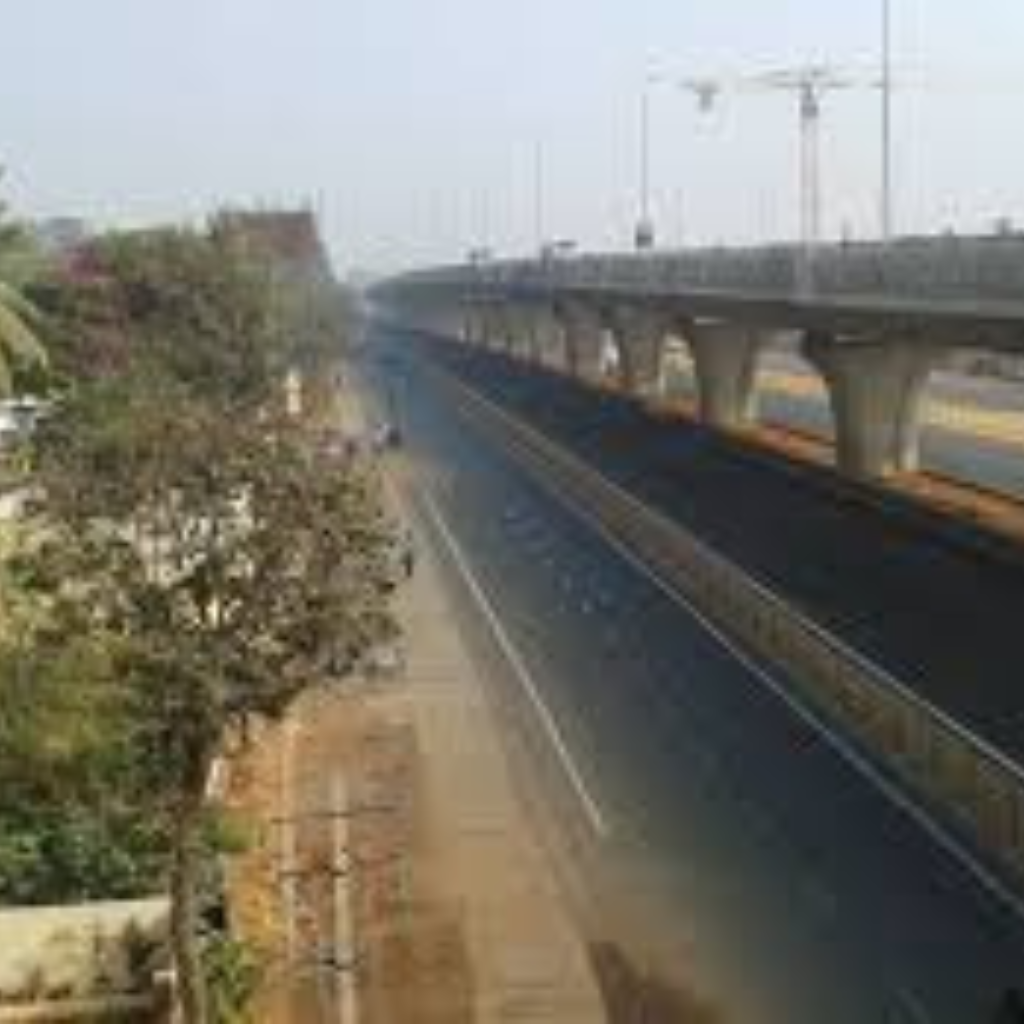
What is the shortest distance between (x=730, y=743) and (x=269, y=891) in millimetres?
14142

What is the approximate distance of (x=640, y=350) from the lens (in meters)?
136

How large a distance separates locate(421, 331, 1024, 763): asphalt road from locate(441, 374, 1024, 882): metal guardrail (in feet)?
3.58

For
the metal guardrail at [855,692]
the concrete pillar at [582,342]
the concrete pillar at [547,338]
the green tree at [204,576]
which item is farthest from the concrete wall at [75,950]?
the concrete pillar at [547,338]

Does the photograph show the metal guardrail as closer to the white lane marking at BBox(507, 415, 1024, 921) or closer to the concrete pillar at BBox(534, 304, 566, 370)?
the white lane marking at BBox(507, 415, 1024, 921)

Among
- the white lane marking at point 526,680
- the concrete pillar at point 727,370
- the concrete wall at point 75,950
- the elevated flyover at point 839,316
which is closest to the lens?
the concrete wall at point 75,950

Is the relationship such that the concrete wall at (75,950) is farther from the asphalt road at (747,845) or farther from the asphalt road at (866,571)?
the asphalt road at (866,571)

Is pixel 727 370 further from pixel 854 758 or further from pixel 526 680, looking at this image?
pixel 854 758

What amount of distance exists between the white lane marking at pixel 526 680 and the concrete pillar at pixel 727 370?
12504 mm

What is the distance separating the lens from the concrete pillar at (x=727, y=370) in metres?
106

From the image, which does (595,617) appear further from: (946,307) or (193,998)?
(193,998)

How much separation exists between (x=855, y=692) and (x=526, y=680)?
45.0ft

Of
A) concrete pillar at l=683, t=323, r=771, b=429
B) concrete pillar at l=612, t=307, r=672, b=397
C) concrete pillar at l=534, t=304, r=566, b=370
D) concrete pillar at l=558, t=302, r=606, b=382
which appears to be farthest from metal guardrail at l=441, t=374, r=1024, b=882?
concrete pillar at l=534, t=304, r=566, b=370

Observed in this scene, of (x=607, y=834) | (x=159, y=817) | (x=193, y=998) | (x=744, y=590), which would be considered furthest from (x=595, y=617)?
(x=193, y=998)

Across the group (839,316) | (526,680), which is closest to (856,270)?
(839,316)
